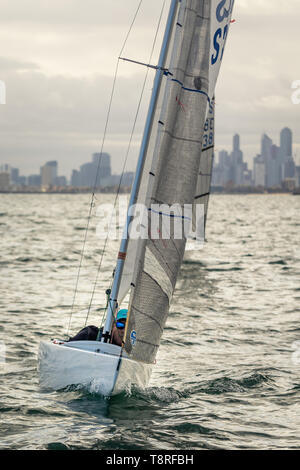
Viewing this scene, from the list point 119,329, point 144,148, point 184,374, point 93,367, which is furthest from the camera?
point 184,374

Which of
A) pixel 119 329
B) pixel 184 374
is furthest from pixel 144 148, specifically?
pixel 184 374

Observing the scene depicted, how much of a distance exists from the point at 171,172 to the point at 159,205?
41 centimetres

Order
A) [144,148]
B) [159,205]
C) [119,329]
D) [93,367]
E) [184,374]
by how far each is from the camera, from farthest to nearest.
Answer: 1. [184,374]
2. [119,329]
3. [144,148]
4. [159,205]
5. [93,367]

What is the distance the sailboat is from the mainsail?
0.04 feet

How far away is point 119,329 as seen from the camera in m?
9.00

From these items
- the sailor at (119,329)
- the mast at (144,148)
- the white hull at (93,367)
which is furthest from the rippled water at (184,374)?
the mast at (144,148)

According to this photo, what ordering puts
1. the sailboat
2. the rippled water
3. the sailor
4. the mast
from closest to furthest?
the rippled water → the sailboat → the mast → the sailor

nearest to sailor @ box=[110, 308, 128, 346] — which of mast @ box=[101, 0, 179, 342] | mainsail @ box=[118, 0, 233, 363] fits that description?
mast @ box=[101, 0, 179, 342]

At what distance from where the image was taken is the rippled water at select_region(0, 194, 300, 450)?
294 inches

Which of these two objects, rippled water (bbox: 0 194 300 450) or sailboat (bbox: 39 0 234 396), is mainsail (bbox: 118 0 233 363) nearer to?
sailboat (bbox: 39 0 234 396)

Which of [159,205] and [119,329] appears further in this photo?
[119,329]

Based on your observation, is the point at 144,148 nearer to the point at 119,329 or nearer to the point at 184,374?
the point at 119,329

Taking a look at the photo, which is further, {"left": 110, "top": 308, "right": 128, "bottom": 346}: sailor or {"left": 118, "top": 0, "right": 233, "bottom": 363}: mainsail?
{"left": 110, "top": 308, "right": 128, "bottom": 346}: sailor

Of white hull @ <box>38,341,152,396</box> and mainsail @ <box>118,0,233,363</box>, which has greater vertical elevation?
mainsail @ <box>118,0,233,363</box>
